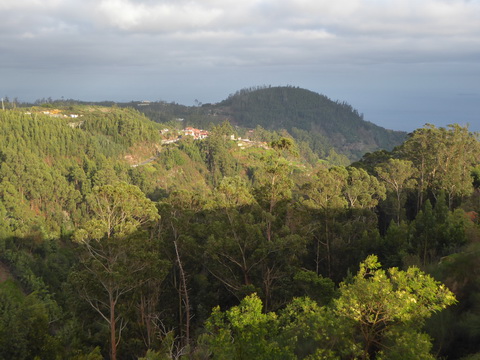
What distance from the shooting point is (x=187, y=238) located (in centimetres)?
1797

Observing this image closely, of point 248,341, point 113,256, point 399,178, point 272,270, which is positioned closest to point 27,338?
point 113,256

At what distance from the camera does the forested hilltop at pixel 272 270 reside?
828cm

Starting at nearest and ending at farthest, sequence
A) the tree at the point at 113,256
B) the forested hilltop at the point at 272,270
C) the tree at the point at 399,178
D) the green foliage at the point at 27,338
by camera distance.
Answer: the forested hilltop at the point at 272,270 < the green foliage at the point at 27,338 < the tree at the point at 113,256 < the tree at the point at 399,178

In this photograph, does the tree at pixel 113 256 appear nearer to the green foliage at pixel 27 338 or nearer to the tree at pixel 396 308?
the green foliage at pixel 27 338

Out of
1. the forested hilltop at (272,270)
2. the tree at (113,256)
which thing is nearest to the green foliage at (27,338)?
the forested hilltop at (272,270)

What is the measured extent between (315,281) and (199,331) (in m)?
5.49

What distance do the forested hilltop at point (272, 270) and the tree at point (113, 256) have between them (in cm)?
6

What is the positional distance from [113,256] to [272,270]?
22.1 feet

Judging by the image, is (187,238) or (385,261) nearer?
(187,238)

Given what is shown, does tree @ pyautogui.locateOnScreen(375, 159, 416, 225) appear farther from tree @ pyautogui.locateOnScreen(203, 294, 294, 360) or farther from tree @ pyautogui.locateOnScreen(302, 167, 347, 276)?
tree @ pyautogui.locateOnScreen(203, 294, 294, 360)

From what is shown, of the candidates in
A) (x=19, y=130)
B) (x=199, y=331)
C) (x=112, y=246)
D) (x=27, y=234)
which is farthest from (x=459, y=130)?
(x=19, y=130)

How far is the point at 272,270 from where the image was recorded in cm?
1736

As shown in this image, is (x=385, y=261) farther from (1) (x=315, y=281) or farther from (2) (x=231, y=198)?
(2) (x=231, y=198)

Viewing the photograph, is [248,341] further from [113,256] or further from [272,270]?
[272,270]
